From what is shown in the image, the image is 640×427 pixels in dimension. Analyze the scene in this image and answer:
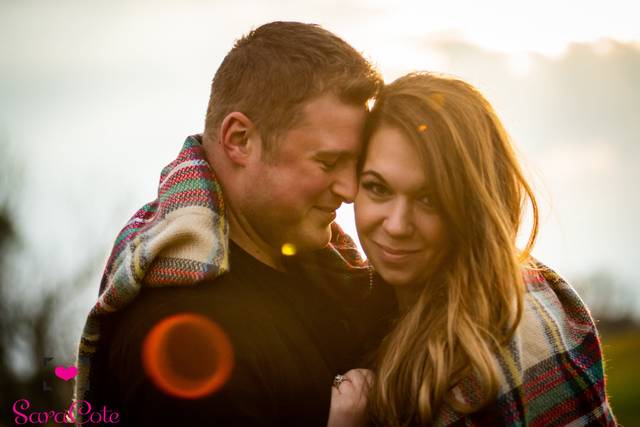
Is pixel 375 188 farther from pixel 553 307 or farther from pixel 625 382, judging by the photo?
pixel 625 382

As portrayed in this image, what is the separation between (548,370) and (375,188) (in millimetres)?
1064

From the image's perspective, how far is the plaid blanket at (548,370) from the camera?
2.65 m

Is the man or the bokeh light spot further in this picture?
the bokeh light spot

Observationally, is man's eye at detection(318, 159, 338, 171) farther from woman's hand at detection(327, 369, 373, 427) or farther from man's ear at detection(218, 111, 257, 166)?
woman's hand at detection(327, 369, 373, 427)

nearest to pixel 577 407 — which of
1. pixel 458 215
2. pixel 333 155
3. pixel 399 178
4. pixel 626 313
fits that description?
pixel 458 215

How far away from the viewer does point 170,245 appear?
2.53 metres

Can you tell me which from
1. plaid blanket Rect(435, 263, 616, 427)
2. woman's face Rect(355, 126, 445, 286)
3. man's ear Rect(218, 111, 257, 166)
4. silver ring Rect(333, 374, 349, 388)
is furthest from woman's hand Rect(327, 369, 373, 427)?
man's ear Rect(218, 111, 257, 166)

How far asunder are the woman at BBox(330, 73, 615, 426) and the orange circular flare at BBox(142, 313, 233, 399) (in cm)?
59

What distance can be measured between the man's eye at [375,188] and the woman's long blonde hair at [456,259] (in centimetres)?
21

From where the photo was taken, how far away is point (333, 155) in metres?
3.00

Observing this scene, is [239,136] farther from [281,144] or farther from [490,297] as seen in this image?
[490,297]

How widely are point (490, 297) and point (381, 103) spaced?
3.25 ft

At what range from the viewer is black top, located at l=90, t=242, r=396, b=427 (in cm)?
225

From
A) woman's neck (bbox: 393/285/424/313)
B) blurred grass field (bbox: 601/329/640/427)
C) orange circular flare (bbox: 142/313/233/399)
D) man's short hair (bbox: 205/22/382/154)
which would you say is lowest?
blurred grass field (bbox: 601/329/640/427)
